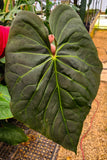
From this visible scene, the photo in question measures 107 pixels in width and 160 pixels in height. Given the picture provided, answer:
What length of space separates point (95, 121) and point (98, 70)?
1243 mm

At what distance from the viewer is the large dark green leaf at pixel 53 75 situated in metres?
0.44

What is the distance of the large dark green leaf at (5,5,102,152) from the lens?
439 mm

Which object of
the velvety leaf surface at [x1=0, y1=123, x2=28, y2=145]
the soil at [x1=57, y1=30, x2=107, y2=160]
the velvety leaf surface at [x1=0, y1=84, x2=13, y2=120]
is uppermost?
the velvety leaf surface at [x1=0, y1=84, x2=13, y2=120]

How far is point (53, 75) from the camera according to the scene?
0.49 m

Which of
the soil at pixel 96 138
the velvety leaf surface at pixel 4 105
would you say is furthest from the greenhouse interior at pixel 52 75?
the soil at pixel 96 138

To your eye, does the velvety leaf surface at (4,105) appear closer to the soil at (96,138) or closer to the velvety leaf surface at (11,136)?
the velvety leaf surface at (11,136)

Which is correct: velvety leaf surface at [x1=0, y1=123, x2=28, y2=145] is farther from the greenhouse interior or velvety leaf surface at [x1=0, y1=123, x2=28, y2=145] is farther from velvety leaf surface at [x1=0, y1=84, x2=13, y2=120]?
the greenhouse interior

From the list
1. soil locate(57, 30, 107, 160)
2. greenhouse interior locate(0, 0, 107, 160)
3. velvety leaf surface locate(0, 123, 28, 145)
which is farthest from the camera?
soil locate(57, 30, 107, 160)

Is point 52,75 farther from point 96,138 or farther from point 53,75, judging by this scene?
point 96,138

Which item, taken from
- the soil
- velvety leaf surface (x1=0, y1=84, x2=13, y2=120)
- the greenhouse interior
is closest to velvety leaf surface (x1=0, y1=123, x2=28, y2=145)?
velvety leaf surface (x1=0, y1=84, x2=13, y2=120)

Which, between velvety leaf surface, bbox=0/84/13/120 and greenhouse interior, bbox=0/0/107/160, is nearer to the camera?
greenhouse interior, bbox=0/0/107/160

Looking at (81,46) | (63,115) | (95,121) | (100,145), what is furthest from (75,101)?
(95,121)

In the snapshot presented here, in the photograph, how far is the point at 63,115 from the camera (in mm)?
470

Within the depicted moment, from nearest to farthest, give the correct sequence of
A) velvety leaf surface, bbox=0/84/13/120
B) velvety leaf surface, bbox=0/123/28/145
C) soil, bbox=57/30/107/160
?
velvety leaf surface, bbox=0/84/13/120, velvety leaf surface, bbox=0/123/28/145, soil, bbox=57/30/107/160
